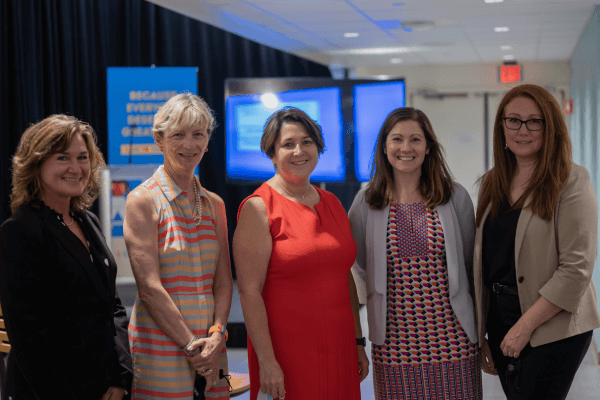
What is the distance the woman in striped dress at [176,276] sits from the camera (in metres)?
1.96

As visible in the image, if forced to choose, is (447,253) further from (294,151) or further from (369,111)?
(369,111)

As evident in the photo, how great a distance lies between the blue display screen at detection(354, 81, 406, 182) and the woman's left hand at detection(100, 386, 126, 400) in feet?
13.4

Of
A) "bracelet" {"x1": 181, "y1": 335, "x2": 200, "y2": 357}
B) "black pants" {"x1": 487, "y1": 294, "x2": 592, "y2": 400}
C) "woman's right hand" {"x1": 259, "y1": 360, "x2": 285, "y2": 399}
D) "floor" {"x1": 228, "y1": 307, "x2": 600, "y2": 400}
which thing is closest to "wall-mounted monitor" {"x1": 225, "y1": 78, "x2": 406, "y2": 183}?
"floor" {"x1": 228, "y1": 307, "x2": 600, "y2": 400}

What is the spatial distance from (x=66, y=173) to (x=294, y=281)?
79 centimetres

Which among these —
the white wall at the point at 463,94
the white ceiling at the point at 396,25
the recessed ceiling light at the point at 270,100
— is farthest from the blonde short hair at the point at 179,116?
the white wall at the point at 463,94

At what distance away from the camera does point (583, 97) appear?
670 centimetres

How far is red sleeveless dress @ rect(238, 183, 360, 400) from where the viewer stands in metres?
2.08

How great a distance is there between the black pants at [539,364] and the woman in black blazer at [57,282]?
1.30m

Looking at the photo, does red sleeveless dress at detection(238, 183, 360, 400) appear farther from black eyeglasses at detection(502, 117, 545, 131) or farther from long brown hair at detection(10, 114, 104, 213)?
black eyeglasses at detection(502, 117, 545, 131)

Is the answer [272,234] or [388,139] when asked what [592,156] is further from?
[272,234]

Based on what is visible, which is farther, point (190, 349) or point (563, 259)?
point (563, 259)

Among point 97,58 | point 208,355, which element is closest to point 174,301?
point 208,355

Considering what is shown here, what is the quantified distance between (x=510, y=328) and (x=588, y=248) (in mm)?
384

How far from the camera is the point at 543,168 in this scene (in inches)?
85.7
